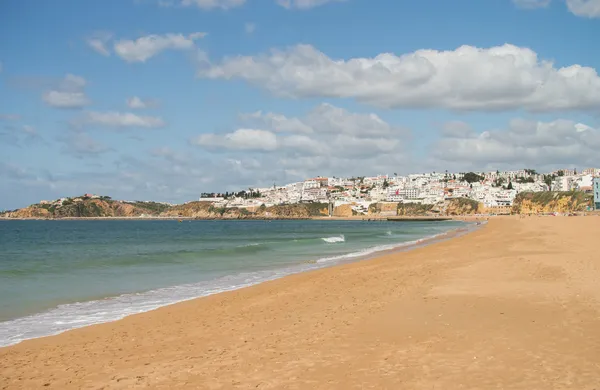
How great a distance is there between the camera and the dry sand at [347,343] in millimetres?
6309

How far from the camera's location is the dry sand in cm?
631

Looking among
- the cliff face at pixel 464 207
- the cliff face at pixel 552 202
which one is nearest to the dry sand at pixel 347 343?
the cliff face at pixel 552 202

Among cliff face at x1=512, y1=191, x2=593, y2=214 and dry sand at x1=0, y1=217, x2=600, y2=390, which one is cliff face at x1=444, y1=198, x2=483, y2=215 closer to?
cliff face at x1=512, y1=191, x2=593, y2=214

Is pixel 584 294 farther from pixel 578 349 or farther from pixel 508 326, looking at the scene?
pixel 578 349

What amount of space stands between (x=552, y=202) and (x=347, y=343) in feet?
546

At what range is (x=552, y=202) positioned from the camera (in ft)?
509

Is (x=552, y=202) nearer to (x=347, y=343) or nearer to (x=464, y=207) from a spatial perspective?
(x=464, y=207)

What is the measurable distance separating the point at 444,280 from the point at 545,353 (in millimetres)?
8204

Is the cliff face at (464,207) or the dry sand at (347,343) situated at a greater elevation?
the cliff face at (464,207)

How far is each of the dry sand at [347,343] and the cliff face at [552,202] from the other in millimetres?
141094

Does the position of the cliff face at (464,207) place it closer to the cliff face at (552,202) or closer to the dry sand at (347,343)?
the cliff face at (552,202)

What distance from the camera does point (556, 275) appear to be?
14.9 metres

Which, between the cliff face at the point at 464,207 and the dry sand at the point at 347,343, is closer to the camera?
the dry sand at the point at 347,343

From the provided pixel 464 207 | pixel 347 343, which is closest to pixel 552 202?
pixel 464 207
